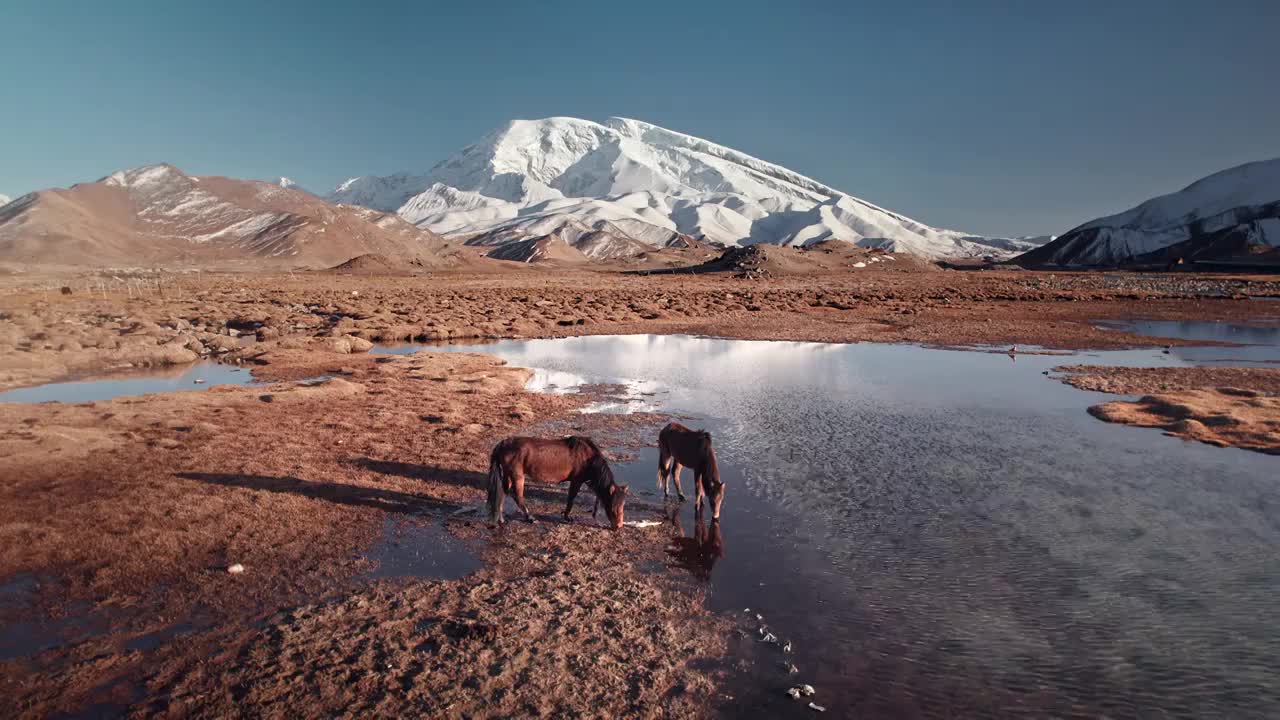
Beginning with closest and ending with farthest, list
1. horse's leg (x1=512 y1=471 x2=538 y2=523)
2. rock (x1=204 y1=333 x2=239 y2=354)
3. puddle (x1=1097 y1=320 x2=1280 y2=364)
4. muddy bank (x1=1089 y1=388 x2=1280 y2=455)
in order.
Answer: horse's leg (x1=512 y1=471 x2=538 y2=523) < muddy bank (x1=1089 y1=388 x2=1280 y2=455) < puddle (x1=1097 y1=320 x2=1280 y2=364) < rock (x1=204 y1=333 x2=239 y2=354)

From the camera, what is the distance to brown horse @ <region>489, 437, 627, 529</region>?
10398mm

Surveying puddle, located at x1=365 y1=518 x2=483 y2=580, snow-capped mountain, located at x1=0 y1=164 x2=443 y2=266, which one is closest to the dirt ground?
puddle, located at x1=365 y1=518 x2=483 y2=580

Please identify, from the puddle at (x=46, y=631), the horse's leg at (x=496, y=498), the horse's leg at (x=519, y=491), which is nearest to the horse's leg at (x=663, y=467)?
the horse's leg at (x=519, y=491)

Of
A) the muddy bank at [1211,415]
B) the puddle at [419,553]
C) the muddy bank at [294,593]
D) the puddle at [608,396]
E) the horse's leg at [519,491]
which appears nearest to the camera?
the muddy bank at [294,593]

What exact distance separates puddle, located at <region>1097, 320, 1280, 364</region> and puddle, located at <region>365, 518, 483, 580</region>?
33.1m

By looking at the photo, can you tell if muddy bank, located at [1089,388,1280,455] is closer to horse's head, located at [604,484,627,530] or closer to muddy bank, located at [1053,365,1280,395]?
muddy bank, located at [1053,365,1280,395]

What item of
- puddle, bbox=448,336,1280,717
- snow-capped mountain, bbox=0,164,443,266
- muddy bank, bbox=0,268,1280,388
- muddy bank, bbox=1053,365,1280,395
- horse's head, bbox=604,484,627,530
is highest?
snow-capped mountain, bbox=0,164,443,266

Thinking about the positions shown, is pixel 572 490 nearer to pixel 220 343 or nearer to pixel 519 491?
pixel 519 491

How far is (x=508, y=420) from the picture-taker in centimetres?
1738

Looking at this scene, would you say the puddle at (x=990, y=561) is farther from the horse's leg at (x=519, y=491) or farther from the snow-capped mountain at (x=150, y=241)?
the snow-capped mountain at (x=150, y=241)

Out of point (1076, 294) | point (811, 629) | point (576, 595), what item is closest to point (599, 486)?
point (576, 595)

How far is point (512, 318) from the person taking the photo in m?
46.1

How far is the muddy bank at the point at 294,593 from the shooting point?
639 centimetres

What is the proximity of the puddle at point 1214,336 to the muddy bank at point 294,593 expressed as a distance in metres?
32.3
